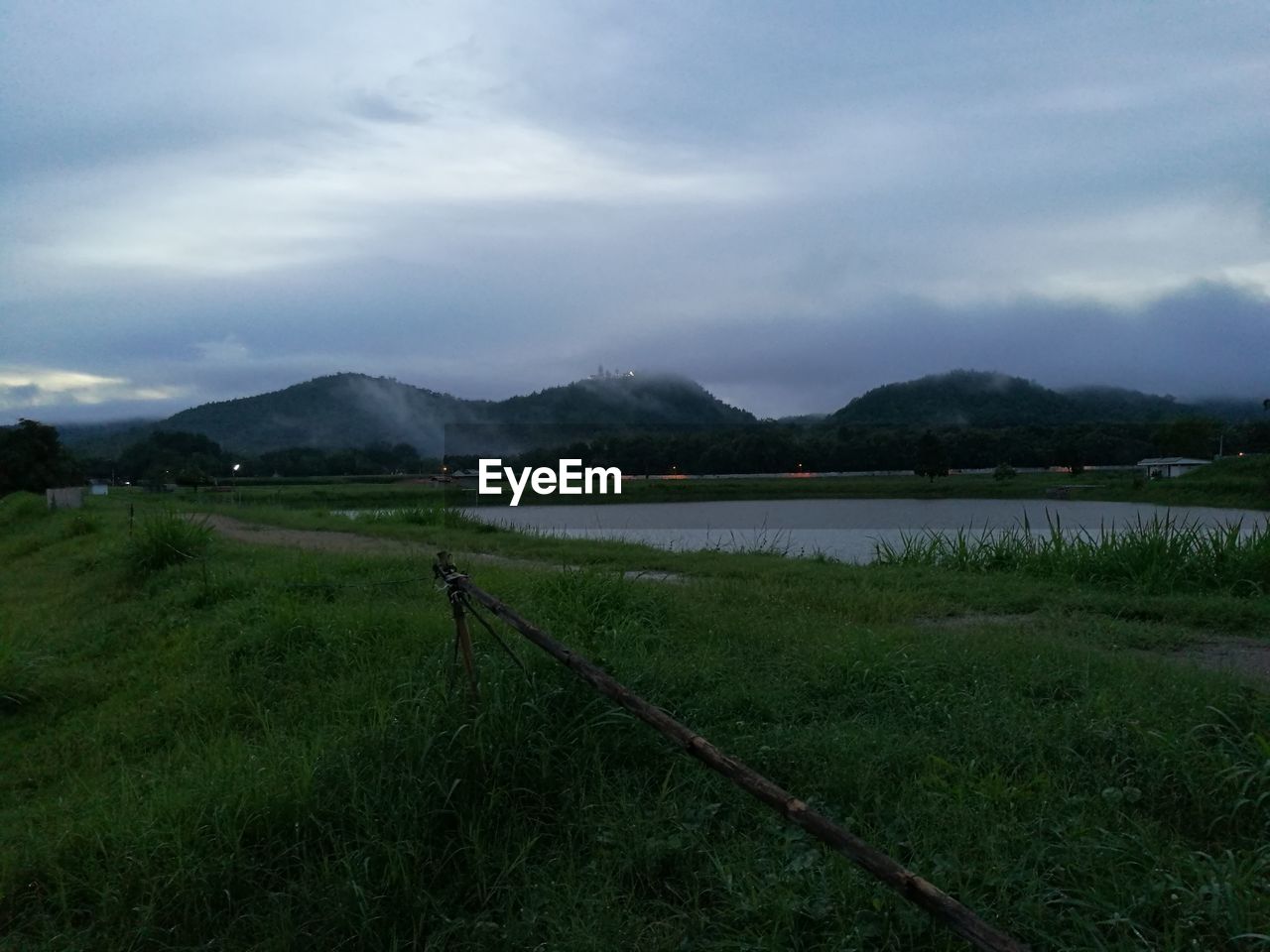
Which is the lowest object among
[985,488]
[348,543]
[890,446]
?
[348,543]

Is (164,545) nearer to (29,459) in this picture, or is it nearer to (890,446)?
(890,446)

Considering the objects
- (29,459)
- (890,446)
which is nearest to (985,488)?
(890,446)

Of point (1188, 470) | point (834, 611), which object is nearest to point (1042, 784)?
point (834, 611)

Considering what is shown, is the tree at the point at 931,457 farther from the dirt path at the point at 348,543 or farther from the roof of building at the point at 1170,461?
the dirt path at the point at 348,543

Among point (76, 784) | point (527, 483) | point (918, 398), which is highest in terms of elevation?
point (918, 398)

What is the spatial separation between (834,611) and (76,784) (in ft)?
15.1

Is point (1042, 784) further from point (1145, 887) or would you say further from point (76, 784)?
point (76, 784)

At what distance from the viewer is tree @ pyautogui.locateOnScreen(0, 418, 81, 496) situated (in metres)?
28.8

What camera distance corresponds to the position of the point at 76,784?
157 inches

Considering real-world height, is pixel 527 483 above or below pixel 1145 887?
above

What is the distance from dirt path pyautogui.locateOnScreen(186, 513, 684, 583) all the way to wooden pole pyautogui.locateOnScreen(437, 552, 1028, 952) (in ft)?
15.3

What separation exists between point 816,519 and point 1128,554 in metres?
7.96

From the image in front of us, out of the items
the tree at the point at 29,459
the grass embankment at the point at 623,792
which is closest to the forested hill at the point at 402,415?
the tree at the point at 29,459

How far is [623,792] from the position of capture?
3.16 meters
